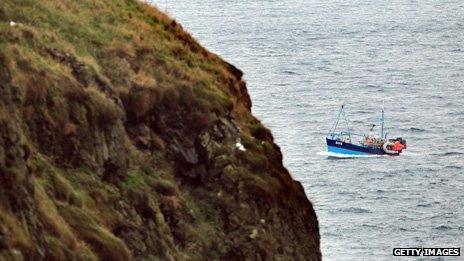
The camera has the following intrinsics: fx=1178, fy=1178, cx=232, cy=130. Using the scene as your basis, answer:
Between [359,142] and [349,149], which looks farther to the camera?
[359,142]

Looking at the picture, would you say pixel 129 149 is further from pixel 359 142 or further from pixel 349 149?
pixel 359 142

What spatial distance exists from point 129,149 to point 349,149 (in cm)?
9908

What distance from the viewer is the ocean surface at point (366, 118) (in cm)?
9544

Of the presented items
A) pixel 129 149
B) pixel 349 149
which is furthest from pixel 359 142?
pixel 129 149

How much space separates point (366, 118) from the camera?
458 ft

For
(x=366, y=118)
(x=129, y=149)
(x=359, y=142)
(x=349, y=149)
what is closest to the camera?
(x=129, y=149)

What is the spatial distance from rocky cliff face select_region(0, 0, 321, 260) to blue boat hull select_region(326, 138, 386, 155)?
8353 centimetres

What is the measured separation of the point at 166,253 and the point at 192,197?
11.1 feet

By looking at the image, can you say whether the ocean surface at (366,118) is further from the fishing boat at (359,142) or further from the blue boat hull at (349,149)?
the blue boat hull at (349,149)

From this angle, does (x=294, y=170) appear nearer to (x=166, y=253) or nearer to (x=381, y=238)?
(x=381, y=238)

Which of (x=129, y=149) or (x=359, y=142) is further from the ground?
(x=129, y=149)

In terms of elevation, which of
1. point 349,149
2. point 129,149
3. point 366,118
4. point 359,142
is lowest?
point 349,149

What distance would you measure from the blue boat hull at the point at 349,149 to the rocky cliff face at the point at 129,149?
83.5m

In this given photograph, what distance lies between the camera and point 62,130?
95.0 ft
